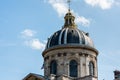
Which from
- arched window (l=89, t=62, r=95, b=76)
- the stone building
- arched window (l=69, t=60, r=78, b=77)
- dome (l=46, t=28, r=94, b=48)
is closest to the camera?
the stone building

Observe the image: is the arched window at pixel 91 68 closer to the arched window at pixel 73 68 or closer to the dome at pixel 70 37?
the arched window at pixel 73 68

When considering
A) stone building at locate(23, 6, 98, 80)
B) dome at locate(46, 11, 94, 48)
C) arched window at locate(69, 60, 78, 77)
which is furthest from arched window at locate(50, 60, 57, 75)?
dome at locate(46, 11, 94, 48)

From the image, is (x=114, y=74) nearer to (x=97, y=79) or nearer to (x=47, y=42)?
(x=97, y=79)

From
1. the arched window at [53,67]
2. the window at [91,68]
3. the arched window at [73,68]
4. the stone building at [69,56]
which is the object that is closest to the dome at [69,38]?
the stone building at [69,56]

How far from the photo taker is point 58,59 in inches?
2467

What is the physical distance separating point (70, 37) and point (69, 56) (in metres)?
3.59

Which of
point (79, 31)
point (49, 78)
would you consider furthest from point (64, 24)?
point (49, 78)

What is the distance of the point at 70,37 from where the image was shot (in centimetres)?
6391

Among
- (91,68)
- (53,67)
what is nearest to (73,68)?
(91,68)

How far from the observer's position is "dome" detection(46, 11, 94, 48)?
6353 cm

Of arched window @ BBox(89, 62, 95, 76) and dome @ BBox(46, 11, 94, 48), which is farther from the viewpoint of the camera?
dome @ BBox(46, 11, 94, 48)

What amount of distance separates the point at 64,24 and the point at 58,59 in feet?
26.7

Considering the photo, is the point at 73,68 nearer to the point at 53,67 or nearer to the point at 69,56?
the point at 69,56

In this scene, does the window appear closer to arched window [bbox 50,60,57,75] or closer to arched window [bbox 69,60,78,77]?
arched window [bbox 69,60,78,77]
